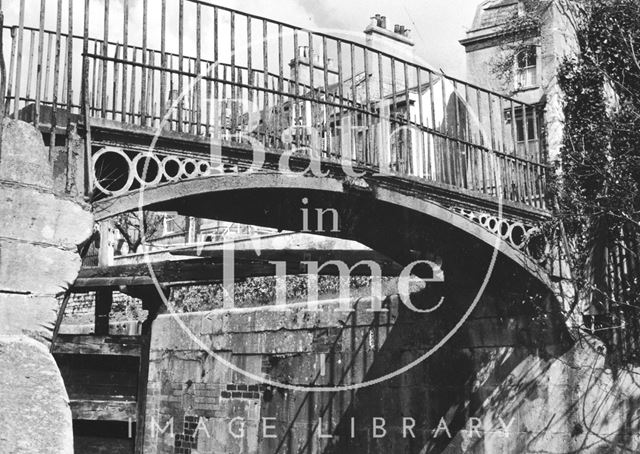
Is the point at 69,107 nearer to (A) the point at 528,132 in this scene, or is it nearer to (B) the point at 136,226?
(A) the point at 528,132

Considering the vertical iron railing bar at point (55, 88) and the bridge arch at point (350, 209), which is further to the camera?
the bridge arch at point (350, 209)

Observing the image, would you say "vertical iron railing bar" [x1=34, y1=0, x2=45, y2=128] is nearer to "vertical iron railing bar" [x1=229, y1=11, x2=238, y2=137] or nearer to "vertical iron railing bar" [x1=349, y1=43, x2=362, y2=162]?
"vertical iron railing bar" [x1=229, y1=11, x2=238, y2=137]

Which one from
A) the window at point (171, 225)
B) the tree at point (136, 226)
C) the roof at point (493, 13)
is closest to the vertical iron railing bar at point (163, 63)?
the roof at point (493, 13)

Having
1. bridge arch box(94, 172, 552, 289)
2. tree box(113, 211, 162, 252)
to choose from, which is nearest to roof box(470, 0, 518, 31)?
bridge arch box(94, 172, 552, 289)

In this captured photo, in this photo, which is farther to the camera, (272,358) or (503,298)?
(272,358)

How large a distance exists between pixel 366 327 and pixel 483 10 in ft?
15.0

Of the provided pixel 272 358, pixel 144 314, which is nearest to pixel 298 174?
pixel 272 358

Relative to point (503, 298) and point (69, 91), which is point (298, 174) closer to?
point (69, 91)

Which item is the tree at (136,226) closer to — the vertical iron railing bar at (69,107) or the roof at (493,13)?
the roof at (493,13)

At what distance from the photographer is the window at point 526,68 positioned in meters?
10.7

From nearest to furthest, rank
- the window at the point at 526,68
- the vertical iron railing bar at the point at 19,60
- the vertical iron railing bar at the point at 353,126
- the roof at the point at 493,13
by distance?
the vertical iron railing bar at the point at 19,60 < the vertical iron railing bar at the point at 353,126 < the window at the point at 526,68 < the roof at the point at 493,13

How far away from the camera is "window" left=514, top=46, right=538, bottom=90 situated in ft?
35.0

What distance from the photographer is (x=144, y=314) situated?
18344 mm

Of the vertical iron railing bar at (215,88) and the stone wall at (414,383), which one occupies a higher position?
the vertical iron railing bar at (215,88)
